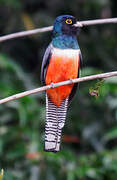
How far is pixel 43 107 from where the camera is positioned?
5359 millimetres

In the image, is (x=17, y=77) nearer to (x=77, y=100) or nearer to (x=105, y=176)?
(x=77, y=100)

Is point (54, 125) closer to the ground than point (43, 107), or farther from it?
closer to the ground

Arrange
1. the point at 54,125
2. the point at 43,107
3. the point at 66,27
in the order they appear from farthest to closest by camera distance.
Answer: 1. the point at 43,107
2. the point at 66,27
3. the point at 54,125

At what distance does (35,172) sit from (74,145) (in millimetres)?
1369

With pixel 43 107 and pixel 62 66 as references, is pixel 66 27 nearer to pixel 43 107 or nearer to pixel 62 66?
pixel 62 66

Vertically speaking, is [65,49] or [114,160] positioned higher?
[65,49]

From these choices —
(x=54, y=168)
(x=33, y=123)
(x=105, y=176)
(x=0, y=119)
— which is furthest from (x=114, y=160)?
(x=0, y=119)

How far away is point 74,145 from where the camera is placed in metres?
6.09

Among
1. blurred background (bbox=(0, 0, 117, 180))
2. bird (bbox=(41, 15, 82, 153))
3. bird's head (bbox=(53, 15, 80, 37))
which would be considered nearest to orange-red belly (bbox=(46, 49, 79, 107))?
bird (bbox=(41, 15, 82, 153))

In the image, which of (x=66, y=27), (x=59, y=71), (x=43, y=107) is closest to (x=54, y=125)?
(x=59, y=71)

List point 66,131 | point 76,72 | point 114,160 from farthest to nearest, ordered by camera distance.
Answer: point 66,131
point 114,160
point 76,72

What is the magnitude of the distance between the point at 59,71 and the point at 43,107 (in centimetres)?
150

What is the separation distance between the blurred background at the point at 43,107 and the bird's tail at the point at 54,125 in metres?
0.47

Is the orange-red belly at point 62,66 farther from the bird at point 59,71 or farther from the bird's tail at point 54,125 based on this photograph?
the bird's tail at point 54,125
